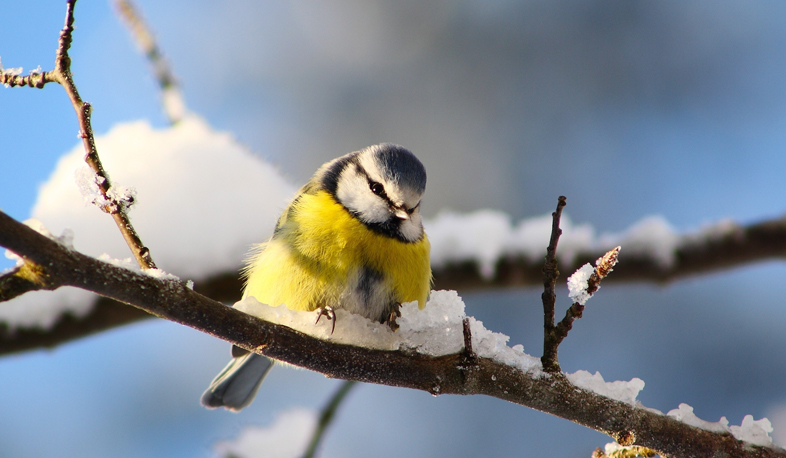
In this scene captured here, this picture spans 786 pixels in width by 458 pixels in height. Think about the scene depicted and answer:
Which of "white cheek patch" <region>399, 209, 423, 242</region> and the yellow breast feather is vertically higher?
"white cheek patch" <region>399, 209, 423, 242</region>

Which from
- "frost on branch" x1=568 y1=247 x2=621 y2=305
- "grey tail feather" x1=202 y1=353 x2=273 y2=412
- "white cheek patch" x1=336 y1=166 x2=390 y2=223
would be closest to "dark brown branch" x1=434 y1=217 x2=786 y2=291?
"white cheek patch" x1=336 y1=166 x2=390 y2=223

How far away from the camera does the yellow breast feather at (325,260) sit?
6.07ft

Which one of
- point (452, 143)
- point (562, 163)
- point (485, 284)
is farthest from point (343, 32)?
point (485, 284)

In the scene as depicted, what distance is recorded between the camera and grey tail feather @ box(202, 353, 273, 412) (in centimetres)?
243

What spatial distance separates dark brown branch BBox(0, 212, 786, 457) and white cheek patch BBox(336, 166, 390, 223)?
73 cm

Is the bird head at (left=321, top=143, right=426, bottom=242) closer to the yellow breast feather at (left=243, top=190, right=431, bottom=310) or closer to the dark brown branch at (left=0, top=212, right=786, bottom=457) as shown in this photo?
the yellow breast feather at (left=243, top=190, right=431, bottom=310)

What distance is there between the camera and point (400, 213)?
2.06 m

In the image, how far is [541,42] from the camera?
15.7 feet

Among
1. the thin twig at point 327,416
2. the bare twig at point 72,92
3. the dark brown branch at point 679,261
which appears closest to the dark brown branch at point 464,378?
the bare twig at point 72,92

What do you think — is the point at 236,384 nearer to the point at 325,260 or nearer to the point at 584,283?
the point at 325,260

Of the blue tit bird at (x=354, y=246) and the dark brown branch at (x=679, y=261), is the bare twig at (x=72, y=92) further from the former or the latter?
the dark brown branch at (x=679, y=261)

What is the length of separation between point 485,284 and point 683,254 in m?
0.90

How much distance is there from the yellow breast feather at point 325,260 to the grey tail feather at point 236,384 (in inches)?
17.8

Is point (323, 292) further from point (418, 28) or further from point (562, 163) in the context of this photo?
point (418, 28)
